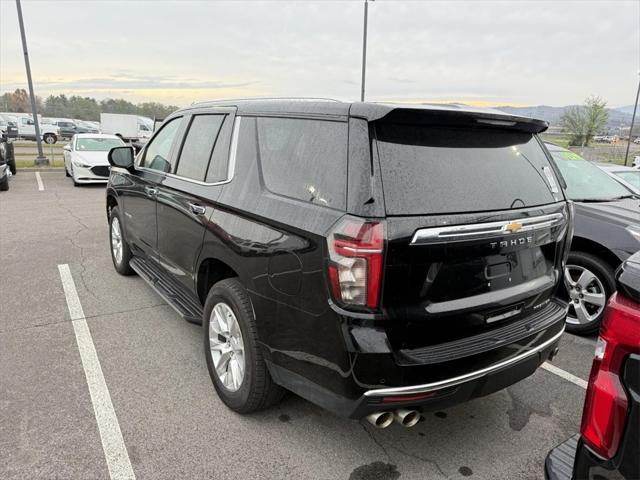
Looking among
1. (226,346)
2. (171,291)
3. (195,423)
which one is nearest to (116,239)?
(171,291)

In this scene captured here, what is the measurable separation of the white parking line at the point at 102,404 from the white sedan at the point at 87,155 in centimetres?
918

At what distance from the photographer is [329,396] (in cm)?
221

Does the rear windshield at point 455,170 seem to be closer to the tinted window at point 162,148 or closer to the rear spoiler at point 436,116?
the rear spoiler at point 436,116

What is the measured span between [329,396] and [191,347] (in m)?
1.94

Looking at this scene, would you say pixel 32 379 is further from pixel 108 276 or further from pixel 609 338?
pixel 609 338

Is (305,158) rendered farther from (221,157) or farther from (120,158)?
(120,158)

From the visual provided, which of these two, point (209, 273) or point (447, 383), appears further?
point (209, 273)

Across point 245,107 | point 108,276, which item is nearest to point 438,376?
point 245,107

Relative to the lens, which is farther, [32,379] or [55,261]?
[55,261]

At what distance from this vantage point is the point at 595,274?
4.21m

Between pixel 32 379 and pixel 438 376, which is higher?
pixel 438 376

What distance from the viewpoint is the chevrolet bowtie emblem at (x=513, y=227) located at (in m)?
2.31

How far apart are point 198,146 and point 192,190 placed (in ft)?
1.32

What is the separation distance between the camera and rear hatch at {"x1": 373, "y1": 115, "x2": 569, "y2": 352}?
2.08 meters
